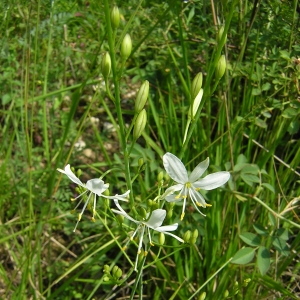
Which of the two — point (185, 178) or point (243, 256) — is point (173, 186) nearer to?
point (185, 178)

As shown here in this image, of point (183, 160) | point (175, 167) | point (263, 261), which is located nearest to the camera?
point (175, 167)

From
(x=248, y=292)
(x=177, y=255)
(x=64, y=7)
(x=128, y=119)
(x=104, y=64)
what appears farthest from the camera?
(x=128, y=119)

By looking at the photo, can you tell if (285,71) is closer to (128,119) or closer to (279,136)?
(279,136)

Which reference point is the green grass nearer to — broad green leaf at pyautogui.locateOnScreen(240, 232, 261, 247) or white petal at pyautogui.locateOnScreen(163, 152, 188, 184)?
broad green leaf at pyautogui.locateOnScreen(240, 232, 261, 247)

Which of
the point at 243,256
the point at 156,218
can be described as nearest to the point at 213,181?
the point at 156,218

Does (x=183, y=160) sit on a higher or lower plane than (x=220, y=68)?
lower

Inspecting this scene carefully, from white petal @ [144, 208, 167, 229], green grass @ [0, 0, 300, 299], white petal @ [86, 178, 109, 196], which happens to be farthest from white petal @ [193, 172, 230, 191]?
green grass @ [0, 0, 300, 299]

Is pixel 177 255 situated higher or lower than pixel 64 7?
lower

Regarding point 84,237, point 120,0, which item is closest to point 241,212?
point 84,237
